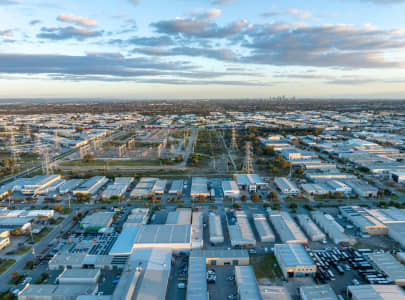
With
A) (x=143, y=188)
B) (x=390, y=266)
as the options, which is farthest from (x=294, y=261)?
(x=143, y=188)

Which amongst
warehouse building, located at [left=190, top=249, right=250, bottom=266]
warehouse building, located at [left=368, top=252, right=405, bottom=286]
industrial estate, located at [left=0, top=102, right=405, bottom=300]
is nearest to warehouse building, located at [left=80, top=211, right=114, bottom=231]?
industrial estate, located at [left=0, top=102, right=405, bottom=300]

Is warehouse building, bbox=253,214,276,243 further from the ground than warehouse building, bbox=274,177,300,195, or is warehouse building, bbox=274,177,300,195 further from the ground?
warehouse building, bbox=274,177,300,195

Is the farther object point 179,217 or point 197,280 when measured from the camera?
point 179,217

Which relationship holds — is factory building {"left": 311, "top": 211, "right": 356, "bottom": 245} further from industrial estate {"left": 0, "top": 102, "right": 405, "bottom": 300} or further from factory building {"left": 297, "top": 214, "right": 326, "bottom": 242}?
factory building {"left": 297, "top": 214, "right": 326, "bottom": 242}

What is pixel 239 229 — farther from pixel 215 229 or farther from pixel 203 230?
pixel 203 230

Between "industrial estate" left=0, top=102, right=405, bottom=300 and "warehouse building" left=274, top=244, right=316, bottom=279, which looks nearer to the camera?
"industrial estate" left=0, top=102, right=405, bottom=300

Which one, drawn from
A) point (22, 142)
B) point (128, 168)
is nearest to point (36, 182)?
point (128, 168)
